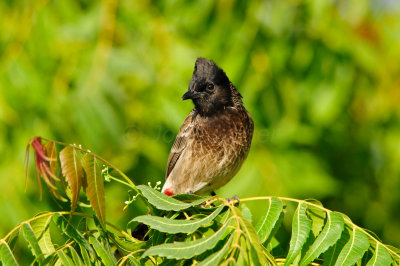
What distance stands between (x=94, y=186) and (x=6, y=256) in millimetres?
491

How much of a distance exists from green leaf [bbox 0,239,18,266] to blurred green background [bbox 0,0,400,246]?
2.12 m

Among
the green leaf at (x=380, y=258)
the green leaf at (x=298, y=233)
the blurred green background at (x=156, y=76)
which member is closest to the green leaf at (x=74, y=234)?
the green leaf at (x=298, y=233)

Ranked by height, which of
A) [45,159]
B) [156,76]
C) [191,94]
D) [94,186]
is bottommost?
[94,186]

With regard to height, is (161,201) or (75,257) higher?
(161,201)

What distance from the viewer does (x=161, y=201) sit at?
271 cm

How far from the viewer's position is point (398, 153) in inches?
251

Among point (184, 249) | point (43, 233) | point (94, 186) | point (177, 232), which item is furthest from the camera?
point (43, 233)

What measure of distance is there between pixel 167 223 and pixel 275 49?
10.3ft

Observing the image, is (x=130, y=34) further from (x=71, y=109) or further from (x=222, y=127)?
(x=222, y=127)

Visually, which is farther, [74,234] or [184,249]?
[74,234]

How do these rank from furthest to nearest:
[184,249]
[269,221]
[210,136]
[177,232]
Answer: [210,136] → [269,221] → [177,232] → [184,249]

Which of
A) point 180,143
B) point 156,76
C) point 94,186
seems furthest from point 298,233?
point 156,76

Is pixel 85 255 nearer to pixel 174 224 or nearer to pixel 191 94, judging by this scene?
pixel 174 224

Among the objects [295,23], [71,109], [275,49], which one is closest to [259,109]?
[275,49]
